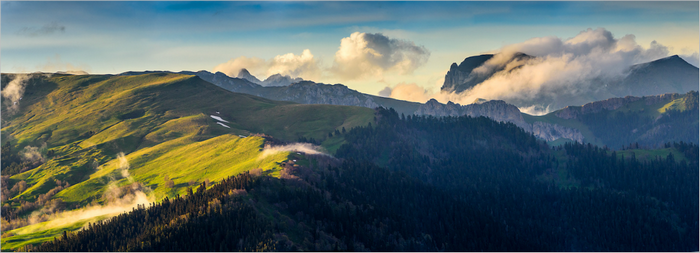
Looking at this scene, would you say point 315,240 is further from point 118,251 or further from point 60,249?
point 60,249

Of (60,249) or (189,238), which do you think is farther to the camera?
(60,249)

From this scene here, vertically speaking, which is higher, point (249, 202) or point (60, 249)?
point (249, 202)

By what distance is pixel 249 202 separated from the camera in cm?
19900

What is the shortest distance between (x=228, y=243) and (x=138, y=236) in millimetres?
32257

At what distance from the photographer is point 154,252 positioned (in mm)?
175375

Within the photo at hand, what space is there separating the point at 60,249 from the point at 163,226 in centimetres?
3939

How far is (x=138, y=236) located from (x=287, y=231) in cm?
5002

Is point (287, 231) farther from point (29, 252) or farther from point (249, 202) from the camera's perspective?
point (29, 252)

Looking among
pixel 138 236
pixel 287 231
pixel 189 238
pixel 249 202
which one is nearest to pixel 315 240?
pixel 287 231

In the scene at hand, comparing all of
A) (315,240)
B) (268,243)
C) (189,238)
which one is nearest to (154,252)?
(189,238)

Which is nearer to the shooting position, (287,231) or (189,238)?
(189,238)

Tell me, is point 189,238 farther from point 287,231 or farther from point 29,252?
point 29,252

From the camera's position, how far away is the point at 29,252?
7717 inches

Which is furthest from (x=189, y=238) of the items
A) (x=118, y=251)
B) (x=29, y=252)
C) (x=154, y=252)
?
(x=29, y=252)
